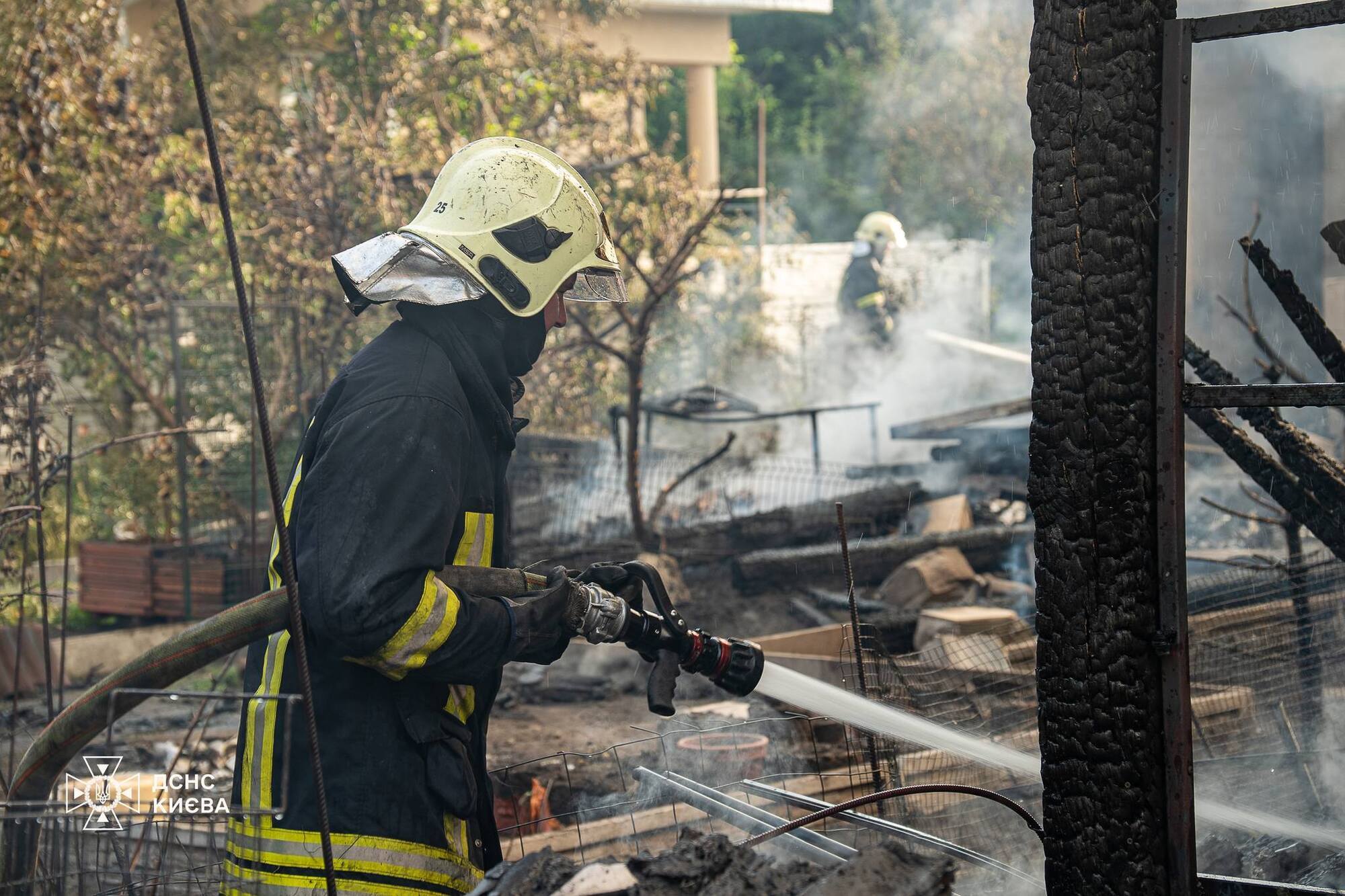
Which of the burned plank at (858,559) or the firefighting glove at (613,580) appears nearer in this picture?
the firefighting glove at (613,580)

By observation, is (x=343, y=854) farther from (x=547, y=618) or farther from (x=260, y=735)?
(x=547, y=618)

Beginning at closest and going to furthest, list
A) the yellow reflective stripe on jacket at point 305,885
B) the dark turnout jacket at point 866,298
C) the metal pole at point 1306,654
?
1. the yellow reflective stripe on jacket at point 305,885
2. the metal pole at point 1306,654
3. the dark turnout jacket at point 866,298

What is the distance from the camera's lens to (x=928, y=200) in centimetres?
2186

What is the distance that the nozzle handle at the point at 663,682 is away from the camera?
2953 mm

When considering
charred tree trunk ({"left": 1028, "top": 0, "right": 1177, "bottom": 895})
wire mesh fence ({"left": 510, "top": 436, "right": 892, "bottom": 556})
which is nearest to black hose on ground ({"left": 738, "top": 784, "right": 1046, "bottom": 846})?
charred tree trunk ({"left": 1028, "top": 0, "right": 1177, "bottom": 895})

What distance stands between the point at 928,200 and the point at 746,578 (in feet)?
49.6

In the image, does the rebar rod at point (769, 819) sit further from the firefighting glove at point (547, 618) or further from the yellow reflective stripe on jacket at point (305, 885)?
the yellow reflective stripe on jacket at point (305, 885)

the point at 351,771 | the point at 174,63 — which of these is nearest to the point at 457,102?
the point at 174,63

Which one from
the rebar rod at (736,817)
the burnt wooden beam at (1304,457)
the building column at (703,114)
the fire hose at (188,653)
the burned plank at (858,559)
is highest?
the building column at (703,114)

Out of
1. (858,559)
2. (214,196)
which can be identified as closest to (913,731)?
(858,559)

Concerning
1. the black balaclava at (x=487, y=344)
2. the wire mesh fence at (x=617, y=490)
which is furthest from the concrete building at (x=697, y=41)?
the black balaclava at (x=487, y=344)

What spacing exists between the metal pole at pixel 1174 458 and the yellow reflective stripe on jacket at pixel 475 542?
1419 millimetres

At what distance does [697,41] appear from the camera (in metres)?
20.6

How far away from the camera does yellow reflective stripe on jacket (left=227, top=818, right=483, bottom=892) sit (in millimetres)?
2316
